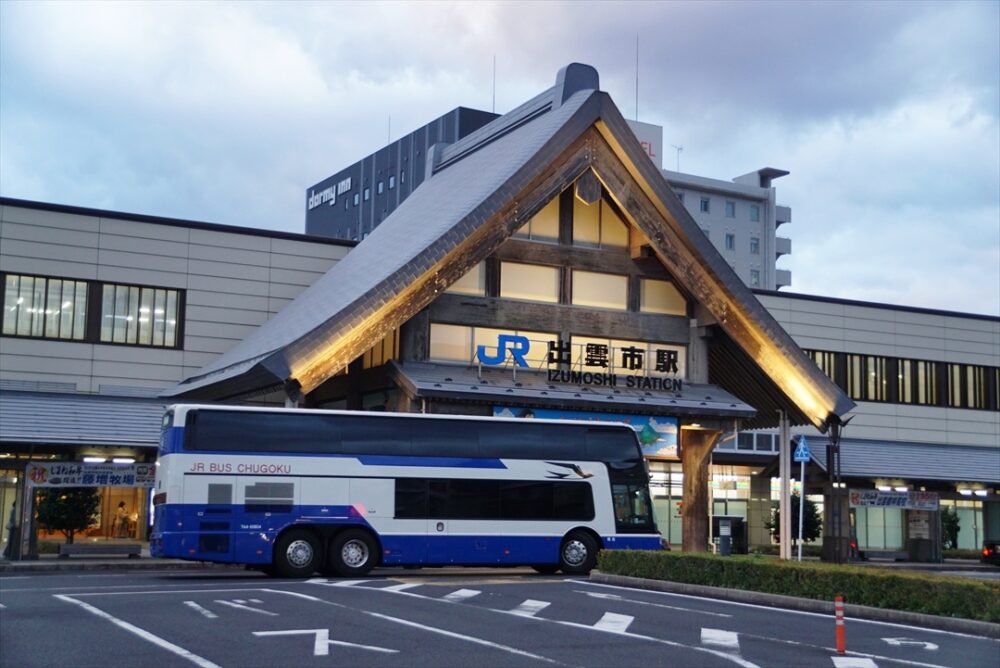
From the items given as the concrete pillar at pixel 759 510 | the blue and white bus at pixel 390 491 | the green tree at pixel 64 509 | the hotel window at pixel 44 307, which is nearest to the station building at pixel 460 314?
the hotel window at pixel 44 307

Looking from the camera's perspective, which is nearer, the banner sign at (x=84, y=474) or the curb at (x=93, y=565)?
the curb at (x=93, y=565)

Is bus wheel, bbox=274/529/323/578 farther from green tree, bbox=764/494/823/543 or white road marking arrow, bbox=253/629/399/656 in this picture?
green tree, bbox=764/494/823/543

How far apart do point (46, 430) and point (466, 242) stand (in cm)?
1279

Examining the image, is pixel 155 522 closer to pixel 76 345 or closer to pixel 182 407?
pixel 182 407

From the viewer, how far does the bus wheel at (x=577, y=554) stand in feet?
104

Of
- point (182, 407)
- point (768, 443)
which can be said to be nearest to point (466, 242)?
point (182, 407)

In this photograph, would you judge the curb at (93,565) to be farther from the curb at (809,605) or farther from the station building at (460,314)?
the curb at (809,605)

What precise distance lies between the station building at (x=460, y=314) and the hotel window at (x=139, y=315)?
64 mm

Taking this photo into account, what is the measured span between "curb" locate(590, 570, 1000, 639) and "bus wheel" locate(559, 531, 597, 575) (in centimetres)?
345

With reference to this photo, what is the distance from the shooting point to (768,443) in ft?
229

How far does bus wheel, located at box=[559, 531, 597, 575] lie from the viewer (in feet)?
104

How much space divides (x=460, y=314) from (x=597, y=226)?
591 centimetres

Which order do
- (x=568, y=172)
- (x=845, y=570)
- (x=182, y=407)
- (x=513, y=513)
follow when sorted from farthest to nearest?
(x=568, y=172) → (x=513, y=513) → (x=182, y=407) → (x=845, y=570)

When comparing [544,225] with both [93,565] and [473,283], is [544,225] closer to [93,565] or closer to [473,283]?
[473,283]
